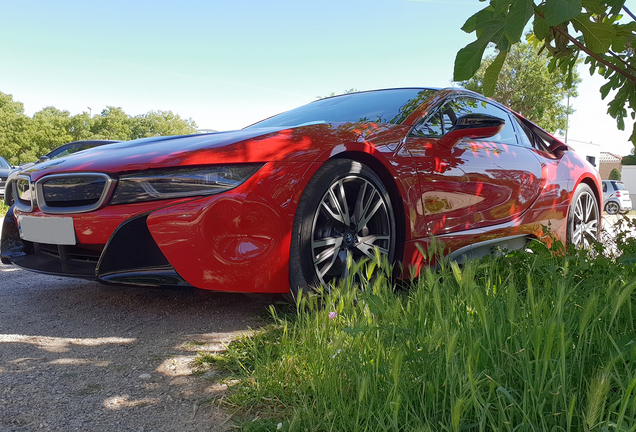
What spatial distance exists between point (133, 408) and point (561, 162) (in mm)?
3921

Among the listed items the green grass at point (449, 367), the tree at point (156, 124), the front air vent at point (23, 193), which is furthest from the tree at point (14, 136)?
the green grass at point (449, 367)

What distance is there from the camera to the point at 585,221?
4.62 m

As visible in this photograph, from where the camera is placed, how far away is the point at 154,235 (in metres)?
2.21

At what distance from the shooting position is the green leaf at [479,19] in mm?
1698

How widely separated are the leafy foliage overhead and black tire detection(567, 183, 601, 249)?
159 feet

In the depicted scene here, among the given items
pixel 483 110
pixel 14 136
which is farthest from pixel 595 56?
pixel 14 136

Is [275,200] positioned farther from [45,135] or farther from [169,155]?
[45,135]

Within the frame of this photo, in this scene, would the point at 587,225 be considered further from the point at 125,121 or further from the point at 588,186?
the point at 125,121

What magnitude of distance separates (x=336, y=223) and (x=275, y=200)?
44cm

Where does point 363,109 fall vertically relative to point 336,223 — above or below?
above

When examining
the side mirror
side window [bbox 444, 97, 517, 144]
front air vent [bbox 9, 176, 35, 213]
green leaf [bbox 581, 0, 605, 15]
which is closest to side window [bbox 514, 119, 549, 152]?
side window [bbox 444, 97, 517, 144]

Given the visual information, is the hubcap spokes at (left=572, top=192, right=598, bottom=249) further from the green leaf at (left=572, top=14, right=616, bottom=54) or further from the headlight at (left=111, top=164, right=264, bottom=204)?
the headlight at (left=111, top=164, right=264, bottom=204)

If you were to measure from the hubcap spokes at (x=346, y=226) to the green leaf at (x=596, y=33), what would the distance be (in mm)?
1195

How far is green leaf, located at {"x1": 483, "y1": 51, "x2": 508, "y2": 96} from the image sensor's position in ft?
6.13
